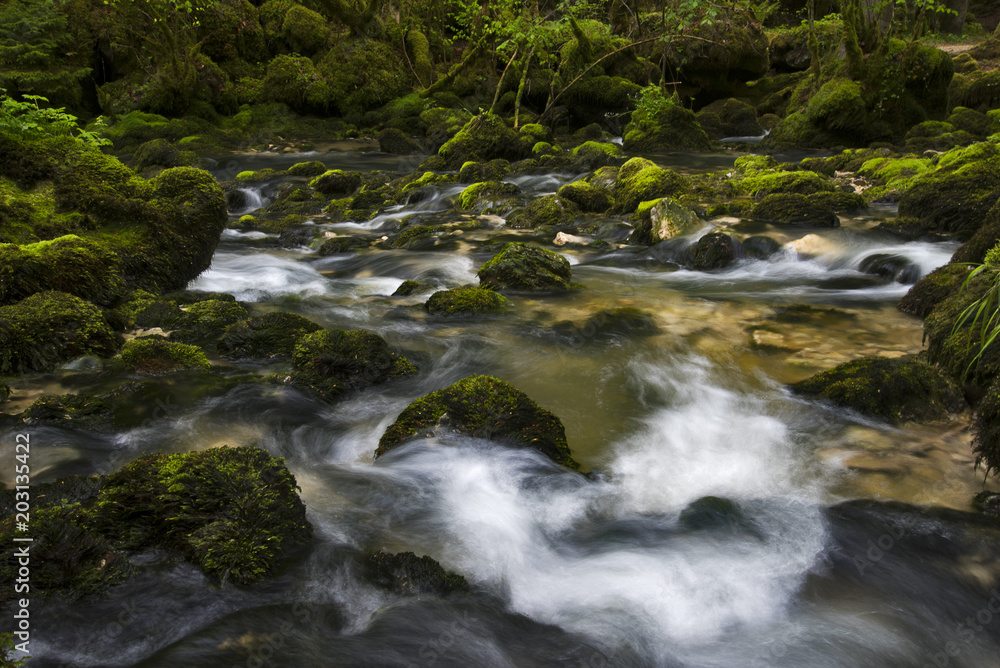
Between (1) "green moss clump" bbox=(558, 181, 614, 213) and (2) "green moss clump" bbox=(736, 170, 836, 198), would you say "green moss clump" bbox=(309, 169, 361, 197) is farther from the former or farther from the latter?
(2) "green moss clump" bbox=(736, 170, 836, 198)

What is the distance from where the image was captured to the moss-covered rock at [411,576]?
302 centimetres

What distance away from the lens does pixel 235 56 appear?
86.6 ft

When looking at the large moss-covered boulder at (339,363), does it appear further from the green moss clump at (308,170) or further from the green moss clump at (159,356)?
the green moss clump at (308,170)

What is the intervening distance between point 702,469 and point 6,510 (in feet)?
13.0

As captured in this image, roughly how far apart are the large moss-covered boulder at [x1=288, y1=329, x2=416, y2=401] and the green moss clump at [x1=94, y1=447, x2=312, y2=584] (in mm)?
1781

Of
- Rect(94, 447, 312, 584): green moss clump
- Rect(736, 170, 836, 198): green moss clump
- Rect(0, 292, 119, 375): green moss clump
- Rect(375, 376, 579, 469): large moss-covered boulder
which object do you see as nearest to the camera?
Rect(94, 447, 312, 584): green moss clump

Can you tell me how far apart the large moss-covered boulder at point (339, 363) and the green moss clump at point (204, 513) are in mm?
1781

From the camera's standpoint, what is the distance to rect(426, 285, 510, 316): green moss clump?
6891mm

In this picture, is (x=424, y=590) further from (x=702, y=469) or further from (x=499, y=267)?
(x=499, y=267)

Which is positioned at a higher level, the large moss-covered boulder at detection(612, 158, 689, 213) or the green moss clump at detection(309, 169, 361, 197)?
the large moss-covered boulder at detection(612, 158, 689, 213)

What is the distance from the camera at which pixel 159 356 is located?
193 inches

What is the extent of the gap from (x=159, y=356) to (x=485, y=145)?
528 inches

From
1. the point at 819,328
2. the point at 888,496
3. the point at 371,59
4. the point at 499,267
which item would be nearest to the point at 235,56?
the point at 371,59

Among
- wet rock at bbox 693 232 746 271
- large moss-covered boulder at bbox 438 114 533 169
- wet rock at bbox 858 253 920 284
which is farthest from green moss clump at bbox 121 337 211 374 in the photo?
large moss-covered boulder at bbox 438 114 533 169
